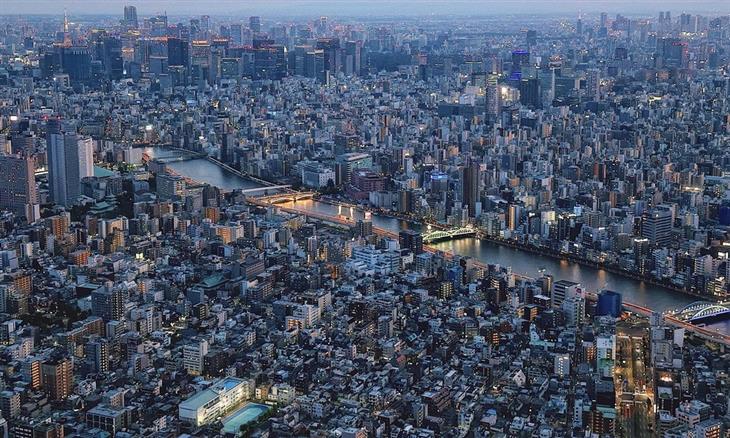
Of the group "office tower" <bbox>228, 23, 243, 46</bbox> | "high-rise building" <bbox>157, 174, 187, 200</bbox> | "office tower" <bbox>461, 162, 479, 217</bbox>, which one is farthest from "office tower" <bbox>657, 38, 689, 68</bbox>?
"high-rise building" <bbox>157, 174, 187, 200</bbox>

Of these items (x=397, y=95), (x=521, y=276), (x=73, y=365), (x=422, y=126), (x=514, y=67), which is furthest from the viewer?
(x=514, y=67)

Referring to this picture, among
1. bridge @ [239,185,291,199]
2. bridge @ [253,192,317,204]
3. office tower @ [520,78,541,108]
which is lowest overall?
bridge @ [253,192,317,204]

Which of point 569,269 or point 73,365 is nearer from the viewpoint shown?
point 73,365

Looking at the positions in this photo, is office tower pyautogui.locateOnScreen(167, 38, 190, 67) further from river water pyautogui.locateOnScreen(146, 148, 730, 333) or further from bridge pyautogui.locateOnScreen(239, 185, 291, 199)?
river water pyautogui.locateOnScreen(146, 148, 730, 333)

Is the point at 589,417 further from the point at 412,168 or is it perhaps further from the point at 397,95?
the point at 397,95

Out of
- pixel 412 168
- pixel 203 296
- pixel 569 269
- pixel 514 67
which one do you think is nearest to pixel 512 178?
pixel 412 168
